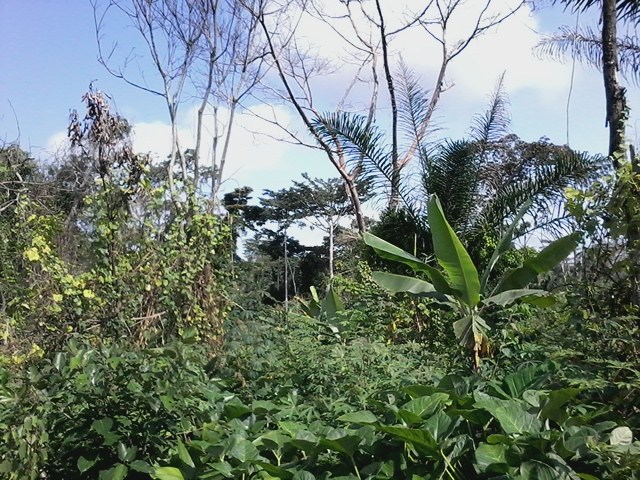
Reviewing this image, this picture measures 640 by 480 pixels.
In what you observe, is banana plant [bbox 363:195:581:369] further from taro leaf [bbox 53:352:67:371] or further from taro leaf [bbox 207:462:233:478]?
taro leaf [bbox 53:352:67:371]

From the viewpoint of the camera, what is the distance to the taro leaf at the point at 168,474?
2.31 meters

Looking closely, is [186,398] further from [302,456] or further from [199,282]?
[199,282]

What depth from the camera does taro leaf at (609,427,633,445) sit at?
2.17 meters

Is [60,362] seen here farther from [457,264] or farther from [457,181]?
[457,181]

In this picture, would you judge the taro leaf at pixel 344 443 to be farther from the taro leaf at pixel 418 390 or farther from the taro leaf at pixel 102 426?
the taro leaf at pixel 102 426

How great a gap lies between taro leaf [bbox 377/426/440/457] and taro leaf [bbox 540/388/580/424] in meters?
0.43

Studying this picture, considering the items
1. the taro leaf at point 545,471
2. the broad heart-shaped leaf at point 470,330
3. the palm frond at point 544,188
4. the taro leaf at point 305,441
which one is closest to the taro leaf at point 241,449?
the taro leaf at point 305,441

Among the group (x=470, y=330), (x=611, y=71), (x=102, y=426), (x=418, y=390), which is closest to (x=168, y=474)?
(x=102, y=426)

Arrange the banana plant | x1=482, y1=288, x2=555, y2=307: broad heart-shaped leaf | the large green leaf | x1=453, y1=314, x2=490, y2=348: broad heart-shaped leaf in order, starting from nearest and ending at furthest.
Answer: x1=453, y1=314, x2=490, y2=348: broad heart-shaped leaf < the banana plant < x1=482, y1=288, x2=555, y2=307: broad heart-shaped leaf < the large green leaf

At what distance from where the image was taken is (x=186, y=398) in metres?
2.75

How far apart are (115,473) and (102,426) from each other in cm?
18

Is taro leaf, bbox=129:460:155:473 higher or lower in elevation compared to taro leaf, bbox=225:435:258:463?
lower

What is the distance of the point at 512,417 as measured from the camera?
7.41 feet

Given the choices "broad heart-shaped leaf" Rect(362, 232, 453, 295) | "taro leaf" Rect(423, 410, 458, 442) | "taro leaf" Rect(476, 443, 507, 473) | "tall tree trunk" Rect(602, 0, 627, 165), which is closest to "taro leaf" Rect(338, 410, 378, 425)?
"taro leaf" Rect(423, 410, 458, 442)
